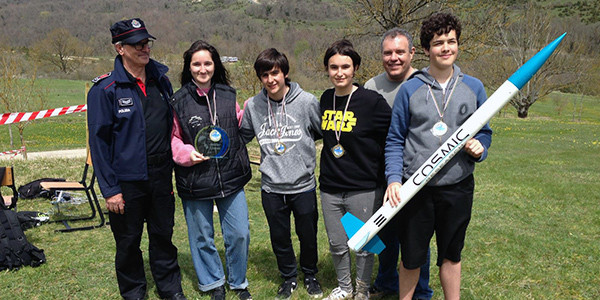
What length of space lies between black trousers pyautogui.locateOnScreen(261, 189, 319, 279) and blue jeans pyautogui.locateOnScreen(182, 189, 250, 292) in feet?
0.83

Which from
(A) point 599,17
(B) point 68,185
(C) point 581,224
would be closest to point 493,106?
(C) point 581,224

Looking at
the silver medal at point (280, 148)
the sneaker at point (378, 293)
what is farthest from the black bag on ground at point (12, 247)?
the sneaker at point (378, 293)

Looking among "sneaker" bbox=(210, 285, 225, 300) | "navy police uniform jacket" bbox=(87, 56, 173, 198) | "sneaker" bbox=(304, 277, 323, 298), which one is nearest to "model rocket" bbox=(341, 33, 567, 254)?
"sneaker" bbox=(304, 277, 323, 298)

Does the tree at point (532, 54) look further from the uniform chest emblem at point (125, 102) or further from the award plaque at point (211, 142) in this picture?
the uniform chest emblem at point (125, 102)

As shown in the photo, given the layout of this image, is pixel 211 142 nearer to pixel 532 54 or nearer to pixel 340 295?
pixel 340 295

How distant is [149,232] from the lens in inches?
149

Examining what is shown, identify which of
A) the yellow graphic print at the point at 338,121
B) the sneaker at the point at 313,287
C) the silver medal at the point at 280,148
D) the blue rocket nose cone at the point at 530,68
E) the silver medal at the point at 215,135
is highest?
the blue rocket nose cone at the point at 530,68

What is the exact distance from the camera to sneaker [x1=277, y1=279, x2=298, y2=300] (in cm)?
398

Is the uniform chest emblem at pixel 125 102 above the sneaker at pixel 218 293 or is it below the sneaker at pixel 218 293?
above

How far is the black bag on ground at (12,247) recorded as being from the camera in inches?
181

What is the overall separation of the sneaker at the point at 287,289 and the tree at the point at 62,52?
75460 millimetres

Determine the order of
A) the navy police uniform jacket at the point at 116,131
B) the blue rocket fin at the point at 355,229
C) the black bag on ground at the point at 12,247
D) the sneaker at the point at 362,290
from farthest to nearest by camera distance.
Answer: the black bag on ground at the point at 12,247 < the sneaker at the point at 362,290 < the blue rocket fin at the point at 355,229 < the navy police uniform jacket at the point at 116,131

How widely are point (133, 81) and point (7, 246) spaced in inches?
111

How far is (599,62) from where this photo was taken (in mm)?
39156
